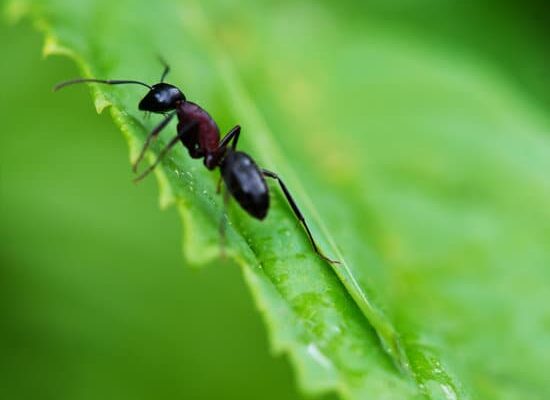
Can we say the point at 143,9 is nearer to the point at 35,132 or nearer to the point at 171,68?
the point at 171,68

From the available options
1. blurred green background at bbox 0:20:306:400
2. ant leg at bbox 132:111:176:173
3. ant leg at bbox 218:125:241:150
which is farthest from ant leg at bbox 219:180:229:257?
blurred green background at bbox 0:20:306:400

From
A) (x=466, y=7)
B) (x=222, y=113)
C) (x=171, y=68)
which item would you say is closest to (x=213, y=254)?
(x=222, y=113)

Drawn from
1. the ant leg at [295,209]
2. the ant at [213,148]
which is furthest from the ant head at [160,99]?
the ant leg at [295,209]

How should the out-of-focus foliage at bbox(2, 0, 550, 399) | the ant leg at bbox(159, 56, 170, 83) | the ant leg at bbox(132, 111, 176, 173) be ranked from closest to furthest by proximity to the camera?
the out-of-focus foliage at bbox(2, 0, 550, 399)
the ant leg at bbox(132, 111, 176, 173)
the ant leg at bbox(159, 56, 170, 83)

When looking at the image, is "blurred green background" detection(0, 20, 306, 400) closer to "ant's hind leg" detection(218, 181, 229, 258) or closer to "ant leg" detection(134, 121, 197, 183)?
"ant leg" detection(134, 121, 197, 183)

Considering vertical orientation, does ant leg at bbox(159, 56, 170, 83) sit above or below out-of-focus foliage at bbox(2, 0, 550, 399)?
above

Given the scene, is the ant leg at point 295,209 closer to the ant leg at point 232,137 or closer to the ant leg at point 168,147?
the ant leg at point 232,137
